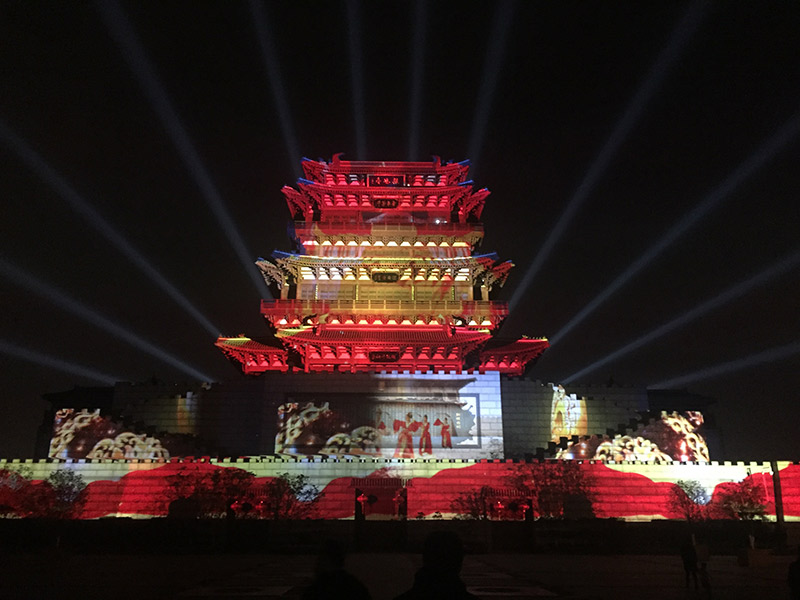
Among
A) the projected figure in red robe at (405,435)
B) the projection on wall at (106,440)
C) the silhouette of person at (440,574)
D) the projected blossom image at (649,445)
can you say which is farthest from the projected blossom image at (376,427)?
the silhouette of person at (440,574)

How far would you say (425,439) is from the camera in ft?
86.7

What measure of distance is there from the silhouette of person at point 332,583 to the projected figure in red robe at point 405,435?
74.3ft

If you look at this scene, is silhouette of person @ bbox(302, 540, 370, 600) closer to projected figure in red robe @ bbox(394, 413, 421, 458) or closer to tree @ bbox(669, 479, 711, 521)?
tree @ bbox(669, 479, 711, 521)

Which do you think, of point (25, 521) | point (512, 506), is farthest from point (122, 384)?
point (512, 506)

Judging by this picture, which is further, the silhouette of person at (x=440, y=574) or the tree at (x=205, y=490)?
the tree at (x=205, y=490)

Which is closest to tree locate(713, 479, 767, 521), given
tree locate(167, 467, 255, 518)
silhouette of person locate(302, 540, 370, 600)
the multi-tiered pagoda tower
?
the multi-tiered pagoda tower

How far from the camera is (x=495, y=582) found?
1040 cm

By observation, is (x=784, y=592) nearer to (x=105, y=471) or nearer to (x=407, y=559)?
(x=407, y=559)

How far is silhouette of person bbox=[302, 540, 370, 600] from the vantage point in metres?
3.49

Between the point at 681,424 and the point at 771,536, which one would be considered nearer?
the point at 771,536

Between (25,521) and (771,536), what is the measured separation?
78.9ft

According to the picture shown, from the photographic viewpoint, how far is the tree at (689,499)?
22172mm

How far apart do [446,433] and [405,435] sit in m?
1.83

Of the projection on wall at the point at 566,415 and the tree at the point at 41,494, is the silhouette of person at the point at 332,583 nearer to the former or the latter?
the tree at the point at 41,494
